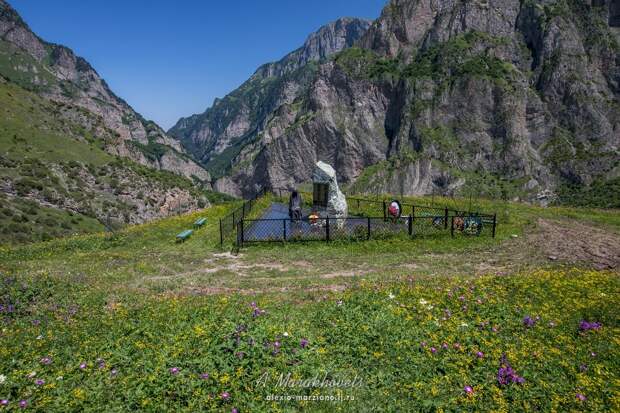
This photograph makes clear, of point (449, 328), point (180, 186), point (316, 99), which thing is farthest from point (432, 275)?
point (316, 99)

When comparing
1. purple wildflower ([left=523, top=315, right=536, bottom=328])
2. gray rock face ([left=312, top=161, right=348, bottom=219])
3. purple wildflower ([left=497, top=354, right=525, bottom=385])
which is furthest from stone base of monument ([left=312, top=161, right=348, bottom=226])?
purple wildflower ([left=497, top=354, right=525, bottom=385])

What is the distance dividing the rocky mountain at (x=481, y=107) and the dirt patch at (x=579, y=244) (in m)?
131

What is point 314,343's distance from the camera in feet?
→ 21.0

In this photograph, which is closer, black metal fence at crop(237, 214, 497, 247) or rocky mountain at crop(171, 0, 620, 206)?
black metal fence at crop(237, 214, 497, 247)

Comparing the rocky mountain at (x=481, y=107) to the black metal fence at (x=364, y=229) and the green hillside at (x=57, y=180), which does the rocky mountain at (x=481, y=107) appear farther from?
the black metal fence at (x=364, y=229)

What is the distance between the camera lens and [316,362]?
5.88 meters

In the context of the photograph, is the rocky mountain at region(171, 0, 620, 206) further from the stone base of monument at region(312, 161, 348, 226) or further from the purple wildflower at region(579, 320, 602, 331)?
the purple wildflower at region(579, 320, 602, 331)

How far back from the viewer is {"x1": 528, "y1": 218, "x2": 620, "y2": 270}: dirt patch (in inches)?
507

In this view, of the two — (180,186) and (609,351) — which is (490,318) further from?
(180,186)

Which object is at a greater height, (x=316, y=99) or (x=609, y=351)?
(x=316, y=99)

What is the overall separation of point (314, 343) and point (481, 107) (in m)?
180

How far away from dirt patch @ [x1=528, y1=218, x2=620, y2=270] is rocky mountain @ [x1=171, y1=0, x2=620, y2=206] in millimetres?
131213

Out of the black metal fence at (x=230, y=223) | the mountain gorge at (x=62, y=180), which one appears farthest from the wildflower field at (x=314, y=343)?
the mountain gorge at (x=62, y=180)

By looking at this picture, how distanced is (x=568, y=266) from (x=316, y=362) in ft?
33.6
